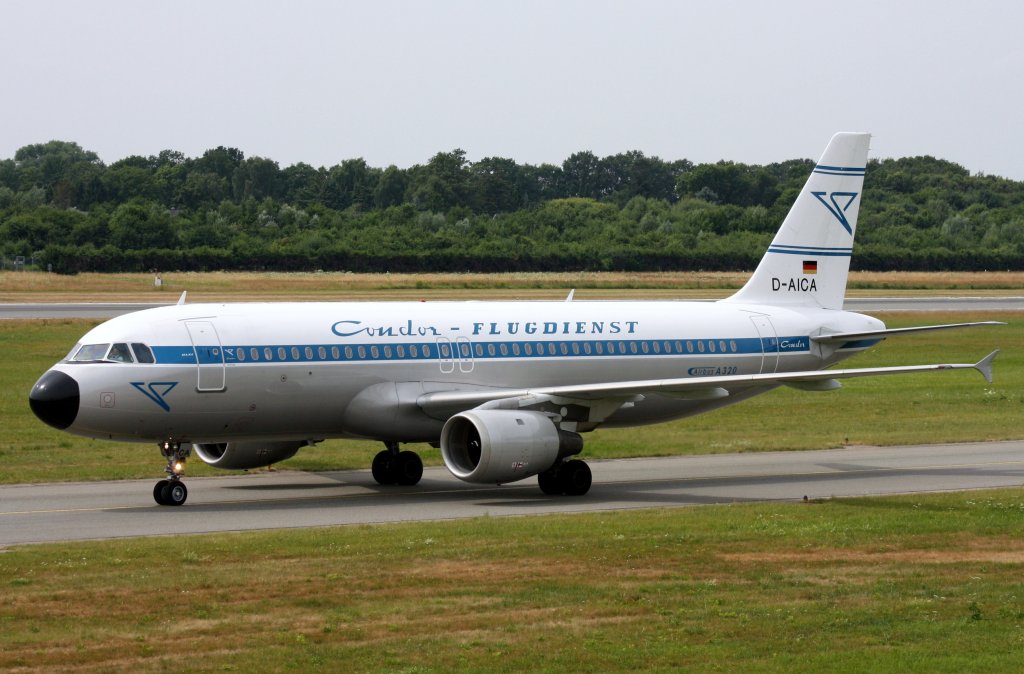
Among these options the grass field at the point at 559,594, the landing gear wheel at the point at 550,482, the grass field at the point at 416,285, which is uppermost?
the grass field at the point at 559,594

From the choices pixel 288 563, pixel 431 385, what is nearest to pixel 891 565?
pixel 288 563

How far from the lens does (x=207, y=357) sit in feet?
87.6

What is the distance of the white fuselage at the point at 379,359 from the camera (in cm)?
2636

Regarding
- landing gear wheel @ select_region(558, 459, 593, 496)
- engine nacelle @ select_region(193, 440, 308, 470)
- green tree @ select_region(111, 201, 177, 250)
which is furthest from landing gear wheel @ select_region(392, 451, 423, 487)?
green tree @ select_region(111, 201, 177, 250)

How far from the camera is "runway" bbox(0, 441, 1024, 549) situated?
24.6 meters

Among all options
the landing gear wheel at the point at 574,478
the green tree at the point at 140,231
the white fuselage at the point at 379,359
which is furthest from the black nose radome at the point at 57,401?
the green tree at the point at 140,231

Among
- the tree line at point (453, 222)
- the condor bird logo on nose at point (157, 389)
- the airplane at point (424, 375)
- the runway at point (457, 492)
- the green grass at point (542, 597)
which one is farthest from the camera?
the tree line at point (453, 222)

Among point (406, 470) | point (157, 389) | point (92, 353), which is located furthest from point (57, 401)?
point (406, 470)

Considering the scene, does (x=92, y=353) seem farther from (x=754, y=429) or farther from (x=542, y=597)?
(x=754, y=429)

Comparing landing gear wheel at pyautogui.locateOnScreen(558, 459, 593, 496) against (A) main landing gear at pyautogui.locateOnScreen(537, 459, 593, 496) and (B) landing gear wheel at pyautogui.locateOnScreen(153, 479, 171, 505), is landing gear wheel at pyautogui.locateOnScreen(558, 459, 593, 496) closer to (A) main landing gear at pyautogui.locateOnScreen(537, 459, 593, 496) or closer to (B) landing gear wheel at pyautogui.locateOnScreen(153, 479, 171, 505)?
(A) main landing gear at pyautogui.locateOnScreen(537, 459, 593, 496)

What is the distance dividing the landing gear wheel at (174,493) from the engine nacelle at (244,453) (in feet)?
10.4

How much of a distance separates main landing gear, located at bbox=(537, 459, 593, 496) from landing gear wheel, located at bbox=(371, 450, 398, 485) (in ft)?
10.7

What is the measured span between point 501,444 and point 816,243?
472 inches

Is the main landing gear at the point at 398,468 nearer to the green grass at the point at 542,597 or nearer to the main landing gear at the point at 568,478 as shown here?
the main landing gear at the point at 568,478
